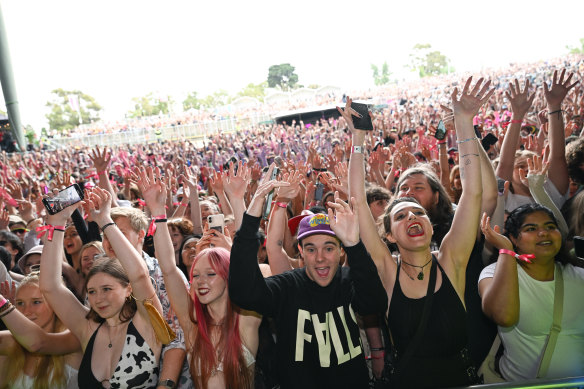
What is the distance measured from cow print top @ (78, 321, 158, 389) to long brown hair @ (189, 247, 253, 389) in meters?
0.26

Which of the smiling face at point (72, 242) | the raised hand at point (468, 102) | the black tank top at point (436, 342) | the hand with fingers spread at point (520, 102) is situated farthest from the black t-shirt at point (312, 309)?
the smiling face at point (72, 242)

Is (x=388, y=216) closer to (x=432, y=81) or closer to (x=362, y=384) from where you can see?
(x=362, y=384)

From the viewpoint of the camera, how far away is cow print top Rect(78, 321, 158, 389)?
2.42 meters

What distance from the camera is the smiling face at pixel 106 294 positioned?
258cm

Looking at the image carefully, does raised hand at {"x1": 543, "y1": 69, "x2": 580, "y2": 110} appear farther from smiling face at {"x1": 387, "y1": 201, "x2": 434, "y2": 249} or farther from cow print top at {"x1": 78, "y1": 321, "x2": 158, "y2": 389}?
cow print top at {"x1": 78, "y1": 321, "x2": 158, "y2": 389}

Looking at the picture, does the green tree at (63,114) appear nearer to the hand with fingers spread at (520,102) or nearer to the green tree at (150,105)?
the green tree at (150,105)

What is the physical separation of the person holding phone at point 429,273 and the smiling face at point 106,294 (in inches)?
56.1

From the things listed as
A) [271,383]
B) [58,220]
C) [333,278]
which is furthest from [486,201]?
[58,220]

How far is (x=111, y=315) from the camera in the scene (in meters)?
2.59

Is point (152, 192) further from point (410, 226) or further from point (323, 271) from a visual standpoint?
point (410, 226)

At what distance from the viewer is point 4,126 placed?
31.7 meters

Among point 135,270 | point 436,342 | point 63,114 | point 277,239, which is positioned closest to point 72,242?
point 135,270

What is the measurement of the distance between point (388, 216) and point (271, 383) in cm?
109

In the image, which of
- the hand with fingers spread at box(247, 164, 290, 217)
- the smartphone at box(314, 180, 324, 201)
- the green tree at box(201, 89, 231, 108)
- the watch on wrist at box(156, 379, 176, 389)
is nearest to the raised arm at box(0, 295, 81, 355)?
the watch on wrist at box(156, 379, 176, 389)
